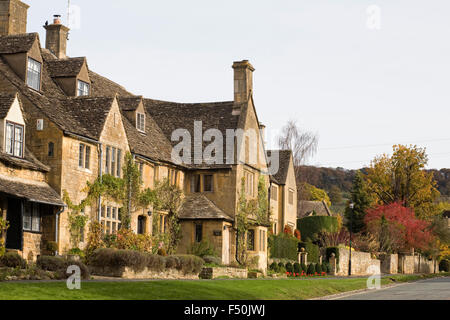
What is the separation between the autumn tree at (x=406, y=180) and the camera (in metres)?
76.5

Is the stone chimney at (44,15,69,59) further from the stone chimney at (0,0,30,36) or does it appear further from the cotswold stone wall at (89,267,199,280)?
the cotswold stone wall at (89,267,199,280)

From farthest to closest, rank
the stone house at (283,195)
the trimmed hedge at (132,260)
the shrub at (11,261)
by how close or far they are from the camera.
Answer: the stone house at (283,195), the trimmed hedge at (132,260), the shrub at (11,261)

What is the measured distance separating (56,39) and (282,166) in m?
26.2

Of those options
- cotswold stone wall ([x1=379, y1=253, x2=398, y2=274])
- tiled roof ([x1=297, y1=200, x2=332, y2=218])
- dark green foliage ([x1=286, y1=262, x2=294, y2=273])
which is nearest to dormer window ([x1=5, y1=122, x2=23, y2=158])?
dark green foliage ([x1=286, y1=262, x2=294, y2=273])

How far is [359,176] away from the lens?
283 feet

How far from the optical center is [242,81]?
45.5 meters

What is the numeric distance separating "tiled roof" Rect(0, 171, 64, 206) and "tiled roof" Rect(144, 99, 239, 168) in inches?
573

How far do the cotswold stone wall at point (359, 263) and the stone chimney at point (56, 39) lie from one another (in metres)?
26.6

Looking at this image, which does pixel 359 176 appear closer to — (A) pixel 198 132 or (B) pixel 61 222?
(A) pixel 198 132

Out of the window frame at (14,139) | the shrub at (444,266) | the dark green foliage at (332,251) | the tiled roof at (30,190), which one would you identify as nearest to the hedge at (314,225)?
the dark green foliage at (332,251)

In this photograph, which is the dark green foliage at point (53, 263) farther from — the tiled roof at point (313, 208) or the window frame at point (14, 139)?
the tiled roof at point (313, 208)

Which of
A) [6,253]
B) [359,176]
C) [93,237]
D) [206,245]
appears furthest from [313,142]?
[6,253]

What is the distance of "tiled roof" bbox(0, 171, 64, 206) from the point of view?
87.9 feet

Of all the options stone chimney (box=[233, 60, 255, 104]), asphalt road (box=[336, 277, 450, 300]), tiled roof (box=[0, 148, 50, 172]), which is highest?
stone chimney (box=[233, 60, 255, 104])
